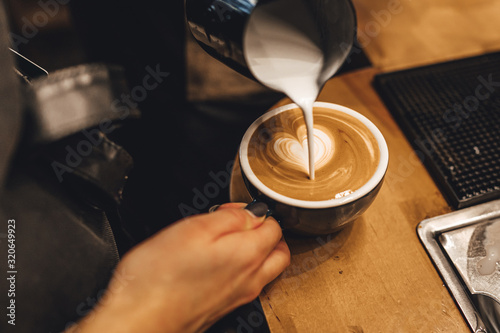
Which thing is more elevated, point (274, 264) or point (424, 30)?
point (424, 30)

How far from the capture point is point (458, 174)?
1.03m

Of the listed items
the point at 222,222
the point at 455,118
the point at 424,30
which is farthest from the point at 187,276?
the point at 424,30

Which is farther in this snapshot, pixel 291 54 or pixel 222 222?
pixel 291 54

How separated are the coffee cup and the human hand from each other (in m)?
0.09

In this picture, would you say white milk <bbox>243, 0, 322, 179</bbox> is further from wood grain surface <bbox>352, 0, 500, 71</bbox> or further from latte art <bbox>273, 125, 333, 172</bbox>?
wood grain surface <bbox>352, 0, 500, 71</bbox>

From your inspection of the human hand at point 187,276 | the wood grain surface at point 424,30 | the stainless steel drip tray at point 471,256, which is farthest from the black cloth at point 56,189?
the wood grain surface at point 424,30

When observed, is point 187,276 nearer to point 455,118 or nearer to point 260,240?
point 260,240

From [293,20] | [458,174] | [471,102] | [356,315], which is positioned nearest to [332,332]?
[356,315]

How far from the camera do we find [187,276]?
674mm

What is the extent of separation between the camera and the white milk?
2.70 feet

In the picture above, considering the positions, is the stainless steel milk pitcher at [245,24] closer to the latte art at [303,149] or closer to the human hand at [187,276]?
the latte art at [303,149]

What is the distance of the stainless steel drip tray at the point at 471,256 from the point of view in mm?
802

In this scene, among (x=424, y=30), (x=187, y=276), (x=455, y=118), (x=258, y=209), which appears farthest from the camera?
(x=424, y=30)

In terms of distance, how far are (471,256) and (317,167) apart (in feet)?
1.38
